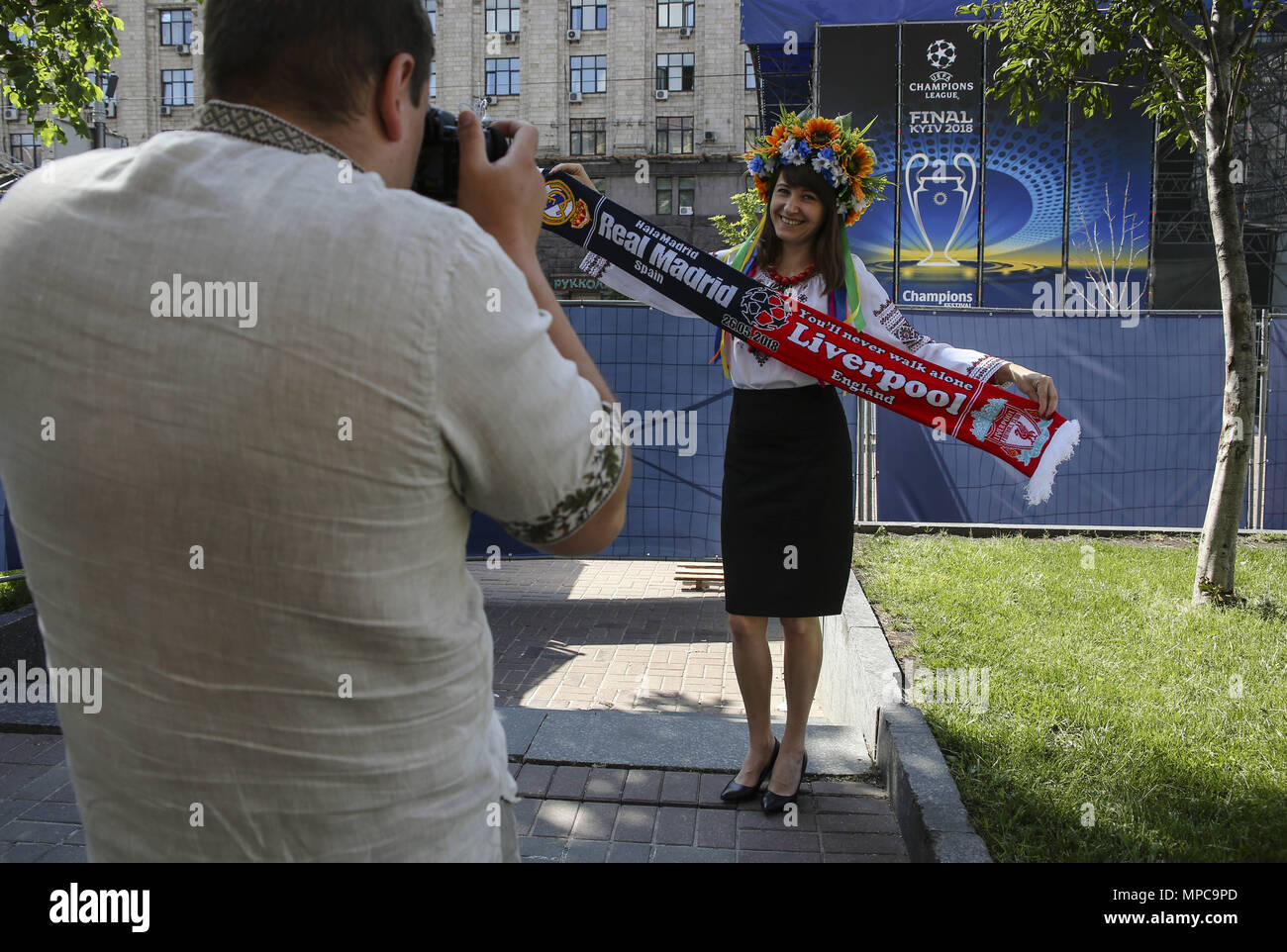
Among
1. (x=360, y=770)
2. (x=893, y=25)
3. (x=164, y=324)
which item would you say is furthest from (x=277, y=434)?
(x=893, y=25)

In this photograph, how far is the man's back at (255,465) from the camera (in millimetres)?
1060

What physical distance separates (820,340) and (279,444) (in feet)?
9.73

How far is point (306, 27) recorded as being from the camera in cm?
115

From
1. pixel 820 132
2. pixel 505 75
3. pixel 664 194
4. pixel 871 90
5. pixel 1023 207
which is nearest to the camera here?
pixel 820 132

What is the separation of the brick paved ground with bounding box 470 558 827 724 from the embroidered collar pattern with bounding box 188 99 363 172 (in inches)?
162

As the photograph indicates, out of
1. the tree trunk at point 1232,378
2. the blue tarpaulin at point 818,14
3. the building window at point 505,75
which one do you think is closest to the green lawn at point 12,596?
the tree trunk at point 1232,378

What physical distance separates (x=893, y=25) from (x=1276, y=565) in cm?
1746

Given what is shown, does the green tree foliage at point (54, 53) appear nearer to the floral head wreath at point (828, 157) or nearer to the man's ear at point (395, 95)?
the floral head wreath at point (828, 157)

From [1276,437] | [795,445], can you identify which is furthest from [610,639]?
[1276,437]

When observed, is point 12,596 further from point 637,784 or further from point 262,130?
point 262,130

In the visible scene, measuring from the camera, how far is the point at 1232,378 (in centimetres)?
600

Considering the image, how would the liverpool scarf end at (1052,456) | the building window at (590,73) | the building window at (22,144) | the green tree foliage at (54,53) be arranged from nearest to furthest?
the liverpool scarf end at (1052,456) < the green tree foliage at (54,53) < the building window at (590,73) < the building window at (22,144)

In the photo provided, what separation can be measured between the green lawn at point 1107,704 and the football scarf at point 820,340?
0.92 meters

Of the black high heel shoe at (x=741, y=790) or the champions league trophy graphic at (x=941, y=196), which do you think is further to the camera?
the champions league trophy graphic at (x=941, y=196)
